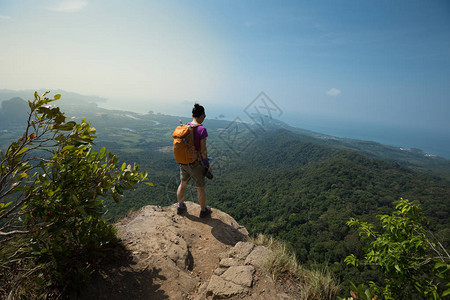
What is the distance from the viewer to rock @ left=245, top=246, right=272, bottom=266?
292cm

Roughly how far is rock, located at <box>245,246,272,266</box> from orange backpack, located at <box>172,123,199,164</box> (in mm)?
2076

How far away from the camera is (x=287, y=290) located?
2449mm

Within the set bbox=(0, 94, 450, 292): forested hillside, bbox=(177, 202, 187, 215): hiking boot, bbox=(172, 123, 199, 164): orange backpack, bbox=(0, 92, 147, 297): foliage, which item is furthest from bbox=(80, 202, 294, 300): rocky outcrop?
bbox=(0, 94, 450, 292): forested hillside

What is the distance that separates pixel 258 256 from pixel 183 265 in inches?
50.7

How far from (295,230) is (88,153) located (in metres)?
35.1

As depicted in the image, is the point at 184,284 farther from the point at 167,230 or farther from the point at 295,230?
the point at 295,230

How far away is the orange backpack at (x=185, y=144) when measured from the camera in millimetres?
3717

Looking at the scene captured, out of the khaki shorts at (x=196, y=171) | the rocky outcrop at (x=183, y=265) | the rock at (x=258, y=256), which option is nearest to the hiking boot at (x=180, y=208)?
the rocky outcrop at (x=183, y=265)

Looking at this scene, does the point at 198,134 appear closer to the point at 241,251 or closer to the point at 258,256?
the point at 241,251

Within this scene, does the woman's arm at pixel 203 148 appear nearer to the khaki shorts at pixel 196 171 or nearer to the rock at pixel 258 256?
the khaki shorts at pixel 196 171

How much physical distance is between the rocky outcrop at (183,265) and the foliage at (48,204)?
0.44 meters

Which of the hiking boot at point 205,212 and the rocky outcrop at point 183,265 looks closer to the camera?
the rocky outcrop at point 183,265

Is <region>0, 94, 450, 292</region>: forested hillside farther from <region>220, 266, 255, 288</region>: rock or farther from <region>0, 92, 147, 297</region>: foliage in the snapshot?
<region>0, 92, 147, 297</region>: foliage

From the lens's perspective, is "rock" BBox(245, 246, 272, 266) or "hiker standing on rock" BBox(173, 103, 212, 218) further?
"hiker standing on rock" BBox(173, 103, 212, 218)
